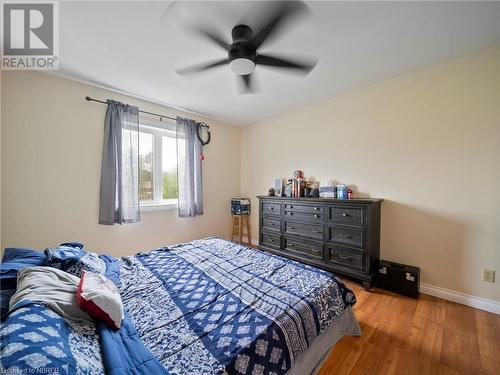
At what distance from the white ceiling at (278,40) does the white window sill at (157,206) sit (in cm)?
162

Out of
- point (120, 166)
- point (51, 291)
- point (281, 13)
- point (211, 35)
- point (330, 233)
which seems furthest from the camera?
point (120, 166)

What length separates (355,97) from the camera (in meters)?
2.73

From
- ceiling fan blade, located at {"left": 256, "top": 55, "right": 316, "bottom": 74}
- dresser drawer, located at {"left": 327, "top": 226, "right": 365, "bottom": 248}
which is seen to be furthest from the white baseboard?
ceiling fan blade, located at {"left": 256, "top": 55, "right": 316, "bottom": 74}

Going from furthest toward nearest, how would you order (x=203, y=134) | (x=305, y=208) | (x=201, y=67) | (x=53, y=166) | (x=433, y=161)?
1. (x=203, y=134)
2. (x=305, y=208)
3. (x=53, y=166)
4. (x=433, y=161)
5. (x=201, y=67)

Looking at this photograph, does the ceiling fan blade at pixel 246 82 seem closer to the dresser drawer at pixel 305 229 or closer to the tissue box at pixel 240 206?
the dresser drawer at pixel 305 229

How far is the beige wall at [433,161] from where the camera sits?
192 cm

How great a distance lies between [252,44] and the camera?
5.17 ft

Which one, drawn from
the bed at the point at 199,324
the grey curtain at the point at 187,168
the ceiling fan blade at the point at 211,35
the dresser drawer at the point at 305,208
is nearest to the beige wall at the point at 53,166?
the grey curtain at the point at 187,168

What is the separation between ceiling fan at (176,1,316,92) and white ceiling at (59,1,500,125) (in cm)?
13

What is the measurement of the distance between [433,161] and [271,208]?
2.05 metres

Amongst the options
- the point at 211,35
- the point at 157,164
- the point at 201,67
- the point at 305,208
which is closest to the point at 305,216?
the point at 305,208

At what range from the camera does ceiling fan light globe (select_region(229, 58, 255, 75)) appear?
1.62m

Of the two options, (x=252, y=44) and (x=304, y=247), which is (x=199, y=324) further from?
(x=304, y=247)

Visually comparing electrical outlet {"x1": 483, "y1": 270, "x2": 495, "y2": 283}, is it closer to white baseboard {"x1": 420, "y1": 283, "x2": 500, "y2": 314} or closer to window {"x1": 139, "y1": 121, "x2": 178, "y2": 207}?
Result: white baseboard {"x1": 420, "y1": 283, "x2": 500, "y2": 314}
